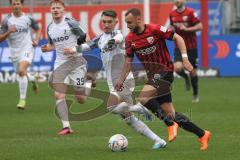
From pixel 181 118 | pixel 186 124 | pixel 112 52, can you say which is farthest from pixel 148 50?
pixel 112 52

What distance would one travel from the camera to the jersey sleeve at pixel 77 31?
14.1 metres

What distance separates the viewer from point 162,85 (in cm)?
1153

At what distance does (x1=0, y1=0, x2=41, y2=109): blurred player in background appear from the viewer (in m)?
17.6

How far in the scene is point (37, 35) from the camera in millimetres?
17906

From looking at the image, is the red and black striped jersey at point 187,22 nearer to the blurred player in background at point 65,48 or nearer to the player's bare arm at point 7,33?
the player's bare arm at point 7,33

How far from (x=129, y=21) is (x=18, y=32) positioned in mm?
7605

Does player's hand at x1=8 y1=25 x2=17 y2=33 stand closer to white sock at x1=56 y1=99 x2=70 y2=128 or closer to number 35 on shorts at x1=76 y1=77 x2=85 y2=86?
number 35 on shorts at x1=76 y1=77 x2=85 y2=86

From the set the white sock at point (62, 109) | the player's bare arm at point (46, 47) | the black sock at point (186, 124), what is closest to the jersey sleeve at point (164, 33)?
the black sock at point (186, 124)

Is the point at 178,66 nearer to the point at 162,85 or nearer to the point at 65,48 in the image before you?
the point at 65,48

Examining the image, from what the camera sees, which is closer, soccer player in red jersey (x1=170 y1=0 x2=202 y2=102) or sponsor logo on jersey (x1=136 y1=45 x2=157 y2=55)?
sponsor logo on jersey (x1=136 y1=45 x2=157 y2=55)

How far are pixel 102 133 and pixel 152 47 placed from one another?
108 inches

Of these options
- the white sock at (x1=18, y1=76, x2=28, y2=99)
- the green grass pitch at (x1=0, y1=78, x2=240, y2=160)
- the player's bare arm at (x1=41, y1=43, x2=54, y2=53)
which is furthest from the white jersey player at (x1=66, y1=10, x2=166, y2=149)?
the white sock at (x1=18, y1=76, x2=28, y2=99)

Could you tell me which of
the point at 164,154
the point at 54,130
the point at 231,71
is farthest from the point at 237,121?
the point at 231,71

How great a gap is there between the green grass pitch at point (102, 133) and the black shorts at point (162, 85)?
2.45ft
